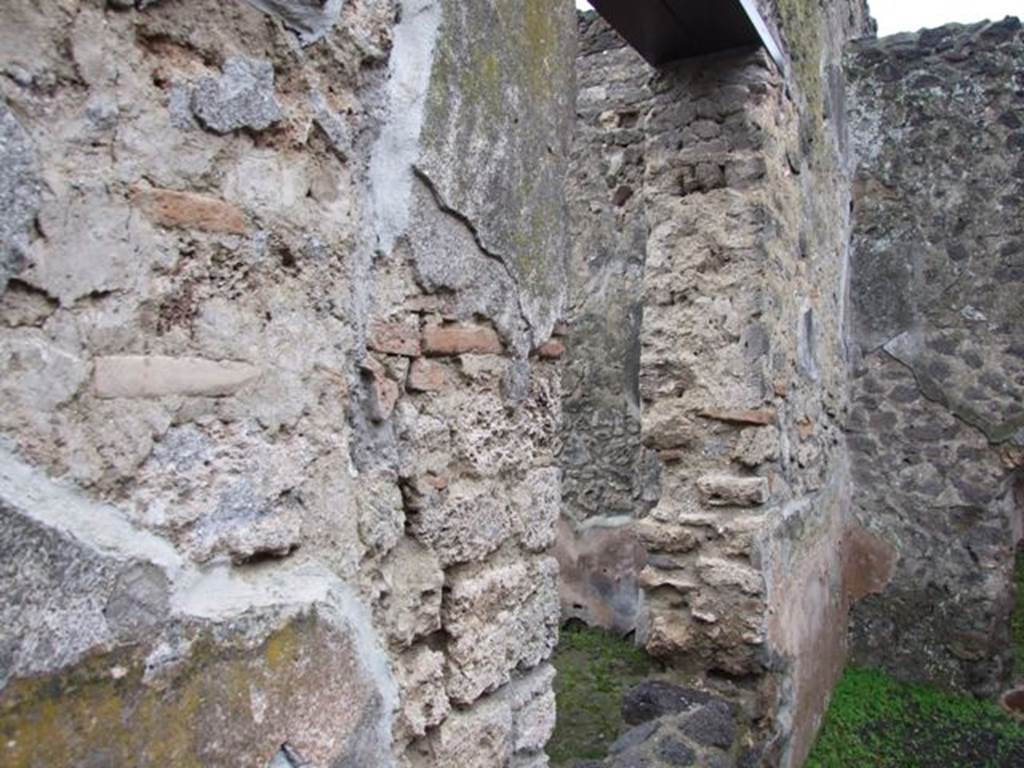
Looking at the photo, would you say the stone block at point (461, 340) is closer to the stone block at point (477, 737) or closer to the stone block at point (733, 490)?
the stone block at point (477, 737)

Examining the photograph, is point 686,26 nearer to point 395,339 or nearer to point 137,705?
point 395,339

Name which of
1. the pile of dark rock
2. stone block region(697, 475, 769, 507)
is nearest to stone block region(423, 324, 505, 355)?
the pile of dark rock

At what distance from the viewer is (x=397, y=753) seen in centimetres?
125

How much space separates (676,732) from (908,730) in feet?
7.76

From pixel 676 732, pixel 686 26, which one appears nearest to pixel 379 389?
pixel 676 732

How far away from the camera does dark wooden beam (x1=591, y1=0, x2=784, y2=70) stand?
3.05m

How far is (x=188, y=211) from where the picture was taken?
95cm

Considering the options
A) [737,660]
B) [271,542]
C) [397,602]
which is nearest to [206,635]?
[271,542]

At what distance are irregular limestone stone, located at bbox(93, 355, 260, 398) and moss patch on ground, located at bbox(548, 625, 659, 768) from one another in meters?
2.52

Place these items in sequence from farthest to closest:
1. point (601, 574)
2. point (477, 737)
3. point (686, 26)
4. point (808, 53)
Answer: point (601, 574)
point (808, 53)
point (686, 26)
point (477, 737)

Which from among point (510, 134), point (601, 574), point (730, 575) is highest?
point (510, 134)

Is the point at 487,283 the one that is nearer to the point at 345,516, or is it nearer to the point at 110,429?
the point at 345,516

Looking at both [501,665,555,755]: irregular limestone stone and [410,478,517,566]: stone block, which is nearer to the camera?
[410,478,517,566]: stone block

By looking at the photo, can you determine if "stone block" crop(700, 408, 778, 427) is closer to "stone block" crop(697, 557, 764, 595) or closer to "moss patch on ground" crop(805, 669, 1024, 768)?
"stone block" crop(697, 557, 764, 595)
